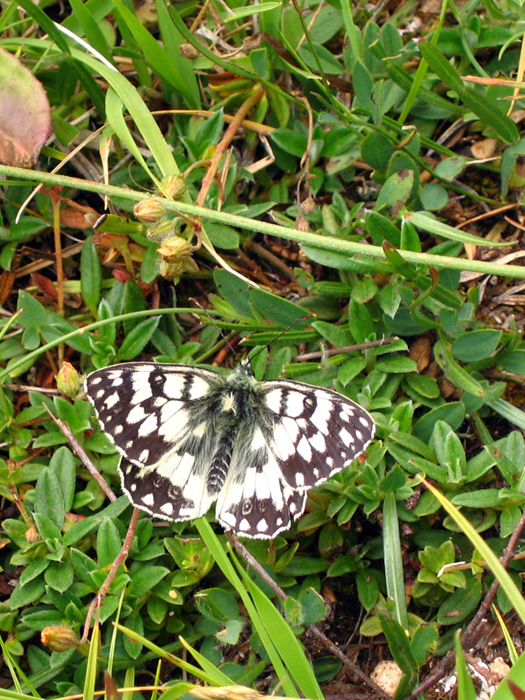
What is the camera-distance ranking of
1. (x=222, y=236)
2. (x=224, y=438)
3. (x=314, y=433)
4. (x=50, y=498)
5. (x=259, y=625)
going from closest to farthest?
(x=259, y=625) → (x=314, y=433) → (x=224, y=438) → (x=50, y=498) → (x=222, y=236)

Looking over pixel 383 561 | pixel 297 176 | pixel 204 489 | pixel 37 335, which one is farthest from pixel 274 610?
pixel 297 176

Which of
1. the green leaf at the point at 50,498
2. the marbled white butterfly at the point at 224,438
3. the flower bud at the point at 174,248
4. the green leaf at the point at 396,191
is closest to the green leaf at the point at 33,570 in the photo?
the green leaf at the point at 50,498

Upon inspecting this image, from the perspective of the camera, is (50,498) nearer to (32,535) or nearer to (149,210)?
(32,535)

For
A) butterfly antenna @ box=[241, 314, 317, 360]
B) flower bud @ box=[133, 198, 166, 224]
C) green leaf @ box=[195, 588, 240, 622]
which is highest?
flower bud @ box=[133, 198, 166, 224]

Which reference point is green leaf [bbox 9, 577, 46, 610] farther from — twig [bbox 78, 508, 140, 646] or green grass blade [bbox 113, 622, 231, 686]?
green grass blade [bbox 113, 622, 231, 686]

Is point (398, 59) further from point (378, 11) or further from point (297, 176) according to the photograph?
Result: point (297, 176)

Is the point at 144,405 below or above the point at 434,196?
below

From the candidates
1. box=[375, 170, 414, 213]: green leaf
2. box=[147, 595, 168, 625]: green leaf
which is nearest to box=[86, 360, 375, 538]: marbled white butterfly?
box=[147, 595, 168, 625]: green leaf

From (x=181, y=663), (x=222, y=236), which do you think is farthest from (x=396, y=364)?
(x=181, y=663)
